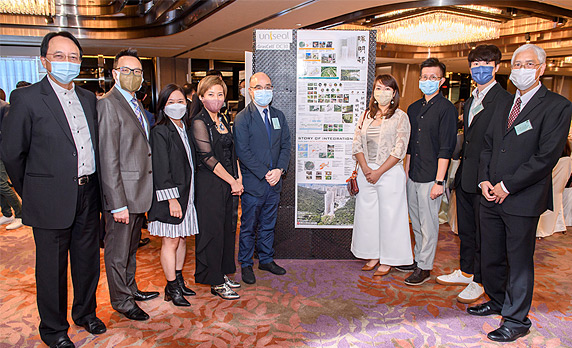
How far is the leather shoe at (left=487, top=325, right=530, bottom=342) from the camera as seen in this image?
2.56 m

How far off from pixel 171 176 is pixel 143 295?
3.54 ft

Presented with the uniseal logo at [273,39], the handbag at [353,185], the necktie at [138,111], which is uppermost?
the uniseal logo at [273,39]

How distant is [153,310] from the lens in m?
2.98

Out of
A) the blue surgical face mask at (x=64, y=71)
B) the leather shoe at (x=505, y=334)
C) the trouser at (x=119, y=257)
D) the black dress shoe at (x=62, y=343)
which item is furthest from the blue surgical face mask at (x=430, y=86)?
the black dress shoe at (x=62, y=343)

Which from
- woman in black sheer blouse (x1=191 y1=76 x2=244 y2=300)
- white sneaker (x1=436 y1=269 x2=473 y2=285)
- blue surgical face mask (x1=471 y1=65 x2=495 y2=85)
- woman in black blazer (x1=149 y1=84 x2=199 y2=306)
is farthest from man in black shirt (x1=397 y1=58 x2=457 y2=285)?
woman in black blazer (x1=149 y1=84 x2=199 y2=306)

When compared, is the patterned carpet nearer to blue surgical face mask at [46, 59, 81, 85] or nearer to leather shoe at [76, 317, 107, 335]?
leather shoe at [76, 317, 107, 335]

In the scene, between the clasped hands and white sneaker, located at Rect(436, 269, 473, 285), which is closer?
the clasped hands

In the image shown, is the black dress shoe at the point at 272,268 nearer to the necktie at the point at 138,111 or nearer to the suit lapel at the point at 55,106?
Answer: the necktie at the point at 138,111

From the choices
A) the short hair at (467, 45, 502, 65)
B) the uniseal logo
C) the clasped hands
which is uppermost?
the uniseal logo

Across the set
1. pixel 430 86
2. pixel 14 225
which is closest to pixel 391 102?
pixel 430 86

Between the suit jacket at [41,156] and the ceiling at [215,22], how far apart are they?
14.6ft

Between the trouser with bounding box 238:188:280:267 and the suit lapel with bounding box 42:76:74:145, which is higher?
the suit lapel with bounding box 42:76:74:145

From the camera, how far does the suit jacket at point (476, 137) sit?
9.54ft

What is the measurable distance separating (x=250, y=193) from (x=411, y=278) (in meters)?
1.60
